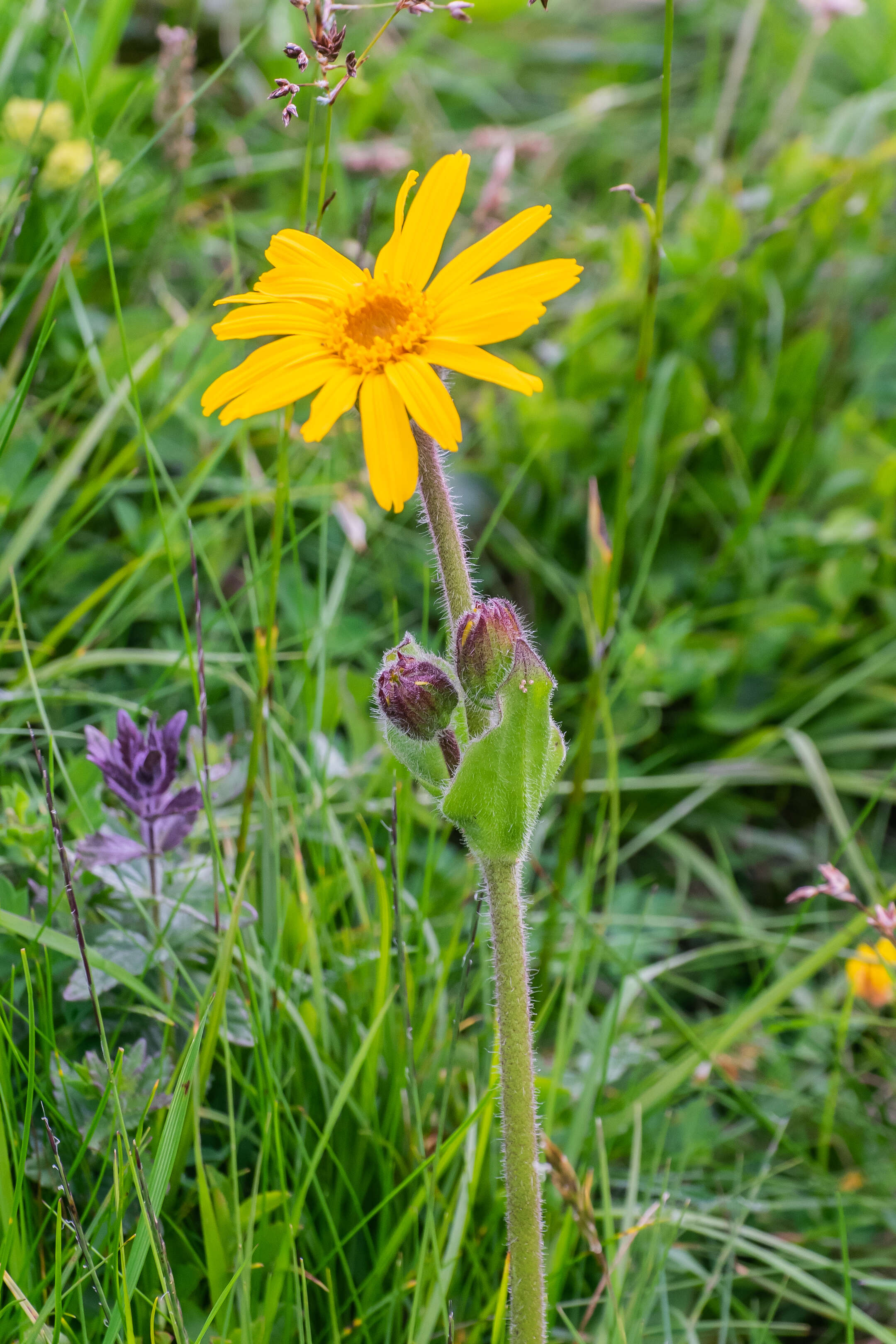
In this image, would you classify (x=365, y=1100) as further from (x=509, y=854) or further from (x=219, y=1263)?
(x=509, y=854)

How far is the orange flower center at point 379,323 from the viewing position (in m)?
1.17

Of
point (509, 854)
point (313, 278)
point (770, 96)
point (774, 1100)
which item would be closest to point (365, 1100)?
point (509, 854)

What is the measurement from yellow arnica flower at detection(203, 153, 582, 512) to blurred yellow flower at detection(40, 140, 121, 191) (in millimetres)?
1372

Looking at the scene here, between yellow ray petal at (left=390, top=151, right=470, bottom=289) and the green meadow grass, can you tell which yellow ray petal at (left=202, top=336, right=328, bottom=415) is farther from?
the green meadow grass

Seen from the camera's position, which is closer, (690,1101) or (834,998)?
(690,1101)

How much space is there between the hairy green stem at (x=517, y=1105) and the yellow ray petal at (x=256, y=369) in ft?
1.86

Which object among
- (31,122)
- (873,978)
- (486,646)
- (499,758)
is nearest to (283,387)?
(486,646)

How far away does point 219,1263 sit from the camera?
1.40 metres

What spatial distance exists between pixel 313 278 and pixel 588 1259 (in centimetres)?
152

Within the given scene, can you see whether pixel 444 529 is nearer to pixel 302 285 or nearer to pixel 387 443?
pixel 387 443

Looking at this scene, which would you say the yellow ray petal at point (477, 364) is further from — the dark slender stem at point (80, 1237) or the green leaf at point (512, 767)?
the dark slender stem at point (80, 1237)

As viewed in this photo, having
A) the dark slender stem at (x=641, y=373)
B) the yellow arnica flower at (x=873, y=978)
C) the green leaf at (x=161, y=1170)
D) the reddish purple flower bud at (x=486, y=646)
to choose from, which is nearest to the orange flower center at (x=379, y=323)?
the reddish purple flower bud at (x=486, y=646)

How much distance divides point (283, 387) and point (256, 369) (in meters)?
0.06

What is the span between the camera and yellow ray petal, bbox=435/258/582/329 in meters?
1.11
